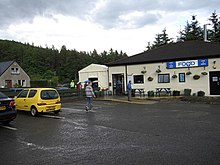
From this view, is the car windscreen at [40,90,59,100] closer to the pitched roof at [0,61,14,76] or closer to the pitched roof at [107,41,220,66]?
the pitched roof at [107,41,220,66]

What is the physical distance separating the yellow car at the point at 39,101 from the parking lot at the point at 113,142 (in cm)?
237

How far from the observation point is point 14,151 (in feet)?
20.1

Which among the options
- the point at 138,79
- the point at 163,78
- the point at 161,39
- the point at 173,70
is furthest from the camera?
the point at 161,39

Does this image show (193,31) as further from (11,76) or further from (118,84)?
(11,76)

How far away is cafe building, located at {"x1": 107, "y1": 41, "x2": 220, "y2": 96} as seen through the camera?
20922mm

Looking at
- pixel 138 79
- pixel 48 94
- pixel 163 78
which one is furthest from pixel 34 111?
pixel 163 78

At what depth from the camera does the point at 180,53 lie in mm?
23203

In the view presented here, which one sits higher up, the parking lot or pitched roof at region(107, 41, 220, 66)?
pitched roof at region(107, 41, 220, 66)

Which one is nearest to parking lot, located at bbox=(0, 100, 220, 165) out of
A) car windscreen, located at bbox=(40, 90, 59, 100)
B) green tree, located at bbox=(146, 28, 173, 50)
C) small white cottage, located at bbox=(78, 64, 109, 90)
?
car windscreen, located at bbox=(40, 90, 59, 100)

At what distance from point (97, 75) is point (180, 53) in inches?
400

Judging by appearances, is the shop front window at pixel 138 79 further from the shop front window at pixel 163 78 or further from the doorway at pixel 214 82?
the doorway at pixel 214 82

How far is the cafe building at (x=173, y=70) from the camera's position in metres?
20.9

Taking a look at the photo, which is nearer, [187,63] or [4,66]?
[187,63]

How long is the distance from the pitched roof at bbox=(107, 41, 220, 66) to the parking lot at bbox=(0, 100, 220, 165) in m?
12.6
